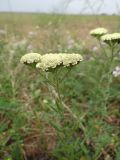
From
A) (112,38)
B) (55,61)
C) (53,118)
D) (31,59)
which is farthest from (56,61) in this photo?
(53,118)

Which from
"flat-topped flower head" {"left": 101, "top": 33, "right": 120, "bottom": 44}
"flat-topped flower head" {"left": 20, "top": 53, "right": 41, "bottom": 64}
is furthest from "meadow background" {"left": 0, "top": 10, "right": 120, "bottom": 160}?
"flat-topped flower head" {"left": 101, "top": 33, "right": 120, "bottom": 44}

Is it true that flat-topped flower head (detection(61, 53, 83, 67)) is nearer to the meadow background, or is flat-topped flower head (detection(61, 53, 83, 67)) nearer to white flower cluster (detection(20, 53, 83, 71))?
white flower cluster (detection(20, 53, 83, 71))

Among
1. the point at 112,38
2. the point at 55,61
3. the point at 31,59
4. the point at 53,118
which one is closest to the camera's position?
the point at 55,61

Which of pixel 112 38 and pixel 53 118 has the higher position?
pixel 112 38

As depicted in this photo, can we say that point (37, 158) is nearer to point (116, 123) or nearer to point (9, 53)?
point (116, 123)

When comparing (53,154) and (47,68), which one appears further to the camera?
(53,154)

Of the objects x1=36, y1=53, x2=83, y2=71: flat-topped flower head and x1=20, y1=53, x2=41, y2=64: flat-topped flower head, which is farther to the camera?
x1=20, y1=53, x2=41, y2=64: flat-topped flower head

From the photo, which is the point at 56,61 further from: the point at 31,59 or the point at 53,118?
the point at 53,118

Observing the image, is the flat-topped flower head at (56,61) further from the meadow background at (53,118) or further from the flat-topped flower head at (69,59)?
the meadow background at (53,118)

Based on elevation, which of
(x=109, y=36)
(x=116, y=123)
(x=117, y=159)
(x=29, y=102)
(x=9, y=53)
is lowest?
(x=117, y=159)

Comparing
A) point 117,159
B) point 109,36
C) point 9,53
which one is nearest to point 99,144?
point 117,159

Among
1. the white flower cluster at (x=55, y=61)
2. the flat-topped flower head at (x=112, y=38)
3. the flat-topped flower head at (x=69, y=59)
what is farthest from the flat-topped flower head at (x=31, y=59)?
the flat-topped flower head at (x=112, y=38)
